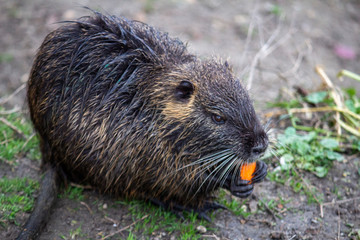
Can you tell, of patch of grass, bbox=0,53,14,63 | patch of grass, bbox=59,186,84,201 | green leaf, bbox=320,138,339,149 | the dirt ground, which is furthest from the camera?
patch of grass, bbox=0,53,14,63

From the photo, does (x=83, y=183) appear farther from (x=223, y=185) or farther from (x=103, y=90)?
(x=223, y=185)

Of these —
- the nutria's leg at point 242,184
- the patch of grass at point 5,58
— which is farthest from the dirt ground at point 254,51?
the nutria's leg at point 242,184

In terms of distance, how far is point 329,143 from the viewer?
145 inches

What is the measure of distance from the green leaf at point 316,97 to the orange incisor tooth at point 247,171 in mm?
1580

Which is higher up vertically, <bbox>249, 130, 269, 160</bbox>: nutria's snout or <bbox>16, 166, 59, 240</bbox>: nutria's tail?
<bbox>249, 130, 269, 160</bbox>: nutria's snout

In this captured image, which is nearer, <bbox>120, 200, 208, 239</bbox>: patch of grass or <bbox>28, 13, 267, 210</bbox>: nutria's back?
<bbox>28, 13, 267, 210</bbox>: nutria's back

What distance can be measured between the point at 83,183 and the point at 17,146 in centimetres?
78

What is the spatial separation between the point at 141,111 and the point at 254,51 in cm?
341

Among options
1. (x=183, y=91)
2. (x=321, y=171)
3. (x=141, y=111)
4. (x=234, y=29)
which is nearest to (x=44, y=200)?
(x=141, y=111)

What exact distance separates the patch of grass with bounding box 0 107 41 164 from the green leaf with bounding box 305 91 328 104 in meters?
2.81

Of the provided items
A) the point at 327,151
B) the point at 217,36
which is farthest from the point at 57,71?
the point at 217,36

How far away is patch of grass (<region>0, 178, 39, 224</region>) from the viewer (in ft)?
9.53

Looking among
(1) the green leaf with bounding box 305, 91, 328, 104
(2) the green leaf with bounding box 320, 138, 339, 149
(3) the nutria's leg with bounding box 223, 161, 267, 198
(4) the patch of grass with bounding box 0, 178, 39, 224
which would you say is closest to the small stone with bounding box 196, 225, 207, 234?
(3) the nutria's leg with bounding box 223, 161, 267, 198

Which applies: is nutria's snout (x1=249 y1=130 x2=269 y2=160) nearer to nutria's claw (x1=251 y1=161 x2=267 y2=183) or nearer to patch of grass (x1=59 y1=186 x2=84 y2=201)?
nutria's claw (x1=251 y1=161 x2=267 y2=183)
